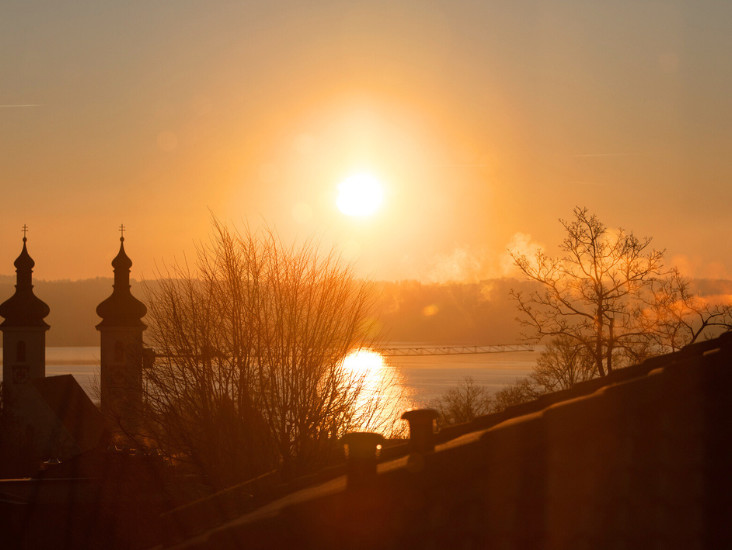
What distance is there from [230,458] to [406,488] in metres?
13.6

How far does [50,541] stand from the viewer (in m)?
24.5

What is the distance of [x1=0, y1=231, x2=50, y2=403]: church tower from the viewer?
251 ft

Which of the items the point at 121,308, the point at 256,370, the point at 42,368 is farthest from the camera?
the point at 42,368

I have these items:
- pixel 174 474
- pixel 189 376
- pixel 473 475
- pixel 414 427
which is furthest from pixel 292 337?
pixel 473 475

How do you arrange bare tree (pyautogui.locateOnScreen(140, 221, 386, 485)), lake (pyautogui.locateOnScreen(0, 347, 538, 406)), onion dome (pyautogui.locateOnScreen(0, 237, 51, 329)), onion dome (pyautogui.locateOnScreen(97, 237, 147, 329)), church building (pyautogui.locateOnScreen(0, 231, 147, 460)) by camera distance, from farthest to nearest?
1. lake (pyautogui.locateOnScreen(0, 347, 538, 406))
2. onion dome (pyautogui.locateOnScreen(0, 237, 51, 329))
3. onion dome (pyautogui.locateOnScreen(97, 237, 147, 329))
4. church building (pyautogui.locateOnScreen(0, 231, 147, 460))
5. bare tree (pyautogui.locateOnScreen(140, 221, 386, 485))

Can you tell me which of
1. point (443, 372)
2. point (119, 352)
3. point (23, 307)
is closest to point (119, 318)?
point (119, 352)

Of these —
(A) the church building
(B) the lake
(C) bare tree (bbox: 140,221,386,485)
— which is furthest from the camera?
(B) the lake

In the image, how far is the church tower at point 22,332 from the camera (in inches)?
3009

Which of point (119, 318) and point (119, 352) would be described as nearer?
point (119, 352)

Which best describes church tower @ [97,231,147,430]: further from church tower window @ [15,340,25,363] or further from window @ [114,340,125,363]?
church tower window @ [15,340,25,363]

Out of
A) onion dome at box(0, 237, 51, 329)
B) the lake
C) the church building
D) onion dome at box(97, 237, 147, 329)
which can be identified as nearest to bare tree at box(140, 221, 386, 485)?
the lake

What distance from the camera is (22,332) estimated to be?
77.1 meters

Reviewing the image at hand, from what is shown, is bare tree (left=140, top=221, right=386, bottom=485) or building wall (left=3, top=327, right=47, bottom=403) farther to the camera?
building wall (left=3, top=327, right=47, bottom=403)

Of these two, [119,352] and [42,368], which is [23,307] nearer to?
[42,368]
